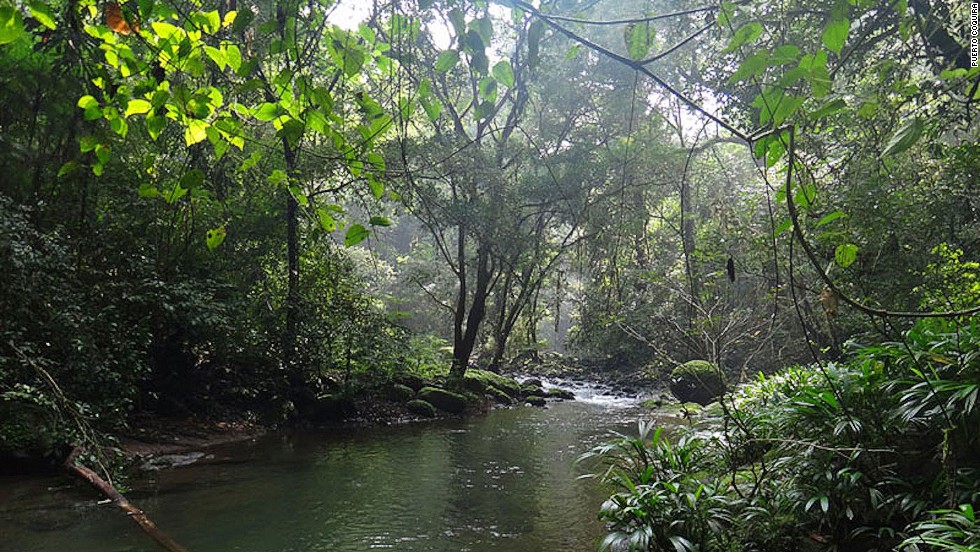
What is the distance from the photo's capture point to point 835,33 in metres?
1.22

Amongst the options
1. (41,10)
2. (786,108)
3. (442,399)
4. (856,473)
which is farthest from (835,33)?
(442,399)

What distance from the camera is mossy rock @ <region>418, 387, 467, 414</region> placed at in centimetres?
1291

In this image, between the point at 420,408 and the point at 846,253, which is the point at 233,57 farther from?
the point at 420,408

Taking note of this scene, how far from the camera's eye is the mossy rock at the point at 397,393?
1247 cm

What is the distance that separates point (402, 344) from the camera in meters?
11.8

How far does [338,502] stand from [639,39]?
5772 mm

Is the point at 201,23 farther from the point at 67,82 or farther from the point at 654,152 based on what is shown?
the point at 654,152

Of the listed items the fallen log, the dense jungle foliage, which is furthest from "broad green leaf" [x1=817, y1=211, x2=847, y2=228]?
the fallen log

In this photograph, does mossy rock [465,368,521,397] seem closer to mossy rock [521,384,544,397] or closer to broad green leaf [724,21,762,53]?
A: mossy rock [521,384,544,397]

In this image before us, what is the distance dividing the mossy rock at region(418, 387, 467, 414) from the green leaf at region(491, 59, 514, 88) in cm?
1180

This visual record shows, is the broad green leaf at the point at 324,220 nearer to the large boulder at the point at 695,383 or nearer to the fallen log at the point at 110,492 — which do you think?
the fallen log at the point at 110,492

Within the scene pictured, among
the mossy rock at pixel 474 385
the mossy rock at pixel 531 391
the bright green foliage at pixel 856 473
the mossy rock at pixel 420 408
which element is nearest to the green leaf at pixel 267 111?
the bright green foliage at pixel 856 473

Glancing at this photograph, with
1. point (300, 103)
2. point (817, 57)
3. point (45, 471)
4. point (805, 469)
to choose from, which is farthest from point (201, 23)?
point (45, 471)

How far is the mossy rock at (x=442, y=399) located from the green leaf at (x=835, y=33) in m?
12.2
